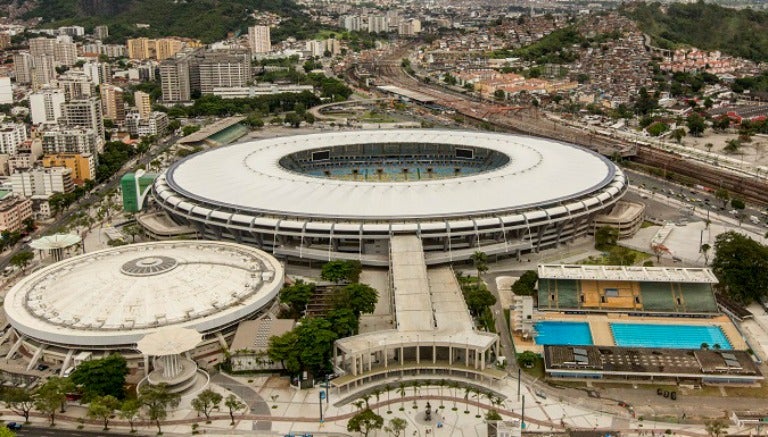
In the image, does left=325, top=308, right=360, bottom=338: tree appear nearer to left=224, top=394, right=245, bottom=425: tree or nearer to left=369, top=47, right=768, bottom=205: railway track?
left=224, top=394, right=245, bottom=425: tree

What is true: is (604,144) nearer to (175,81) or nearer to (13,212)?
(13,212)

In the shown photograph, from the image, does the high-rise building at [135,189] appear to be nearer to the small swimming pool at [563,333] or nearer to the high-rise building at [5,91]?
the small swimming pool at [563,333]

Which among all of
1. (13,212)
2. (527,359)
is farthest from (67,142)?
(527,359)

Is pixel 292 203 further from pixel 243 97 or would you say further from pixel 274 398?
pixel 243 97

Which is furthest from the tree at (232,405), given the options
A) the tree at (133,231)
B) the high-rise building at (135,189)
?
the high-rise building at (135,189)

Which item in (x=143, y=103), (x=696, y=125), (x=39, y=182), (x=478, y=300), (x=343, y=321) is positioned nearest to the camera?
(x=343, y=321)

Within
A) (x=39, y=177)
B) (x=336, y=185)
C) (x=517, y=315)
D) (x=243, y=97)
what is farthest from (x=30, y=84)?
(x=517, y=315)

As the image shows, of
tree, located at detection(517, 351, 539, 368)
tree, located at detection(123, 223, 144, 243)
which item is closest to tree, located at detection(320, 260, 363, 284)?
tree, located at detection(517, 351, 539, 368)

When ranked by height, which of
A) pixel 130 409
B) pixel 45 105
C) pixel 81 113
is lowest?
pixel 130 409
